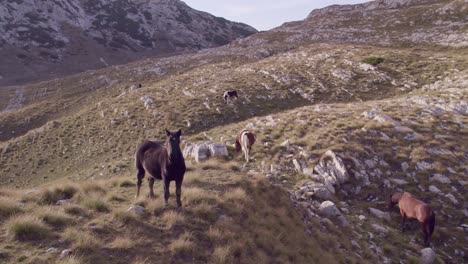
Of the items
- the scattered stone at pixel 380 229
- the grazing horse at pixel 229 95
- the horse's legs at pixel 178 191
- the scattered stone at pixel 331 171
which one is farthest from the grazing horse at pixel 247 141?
the grazing horse at pixel 229 95

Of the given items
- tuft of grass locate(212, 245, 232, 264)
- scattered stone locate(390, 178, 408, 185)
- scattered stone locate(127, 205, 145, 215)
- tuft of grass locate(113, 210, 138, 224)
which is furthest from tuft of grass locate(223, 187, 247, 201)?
scattered stone locate(390, 178, 408, 185)

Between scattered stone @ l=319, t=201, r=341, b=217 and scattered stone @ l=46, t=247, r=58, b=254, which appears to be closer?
scattered stone @ l=46, t=247, r=58, b=254

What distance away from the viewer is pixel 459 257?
11.5 metres

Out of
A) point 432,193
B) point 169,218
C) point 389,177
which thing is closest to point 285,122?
point 389,177

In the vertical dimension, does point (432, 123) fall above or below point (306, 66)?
below

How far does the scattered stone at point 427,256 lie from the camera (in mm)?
11086

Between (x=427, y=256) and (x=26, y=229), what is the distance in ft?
41.6

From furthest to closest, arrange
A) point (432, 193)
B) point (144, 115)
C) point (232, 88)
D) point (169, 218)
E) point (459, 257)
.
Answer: point (232, 88) → point (144, 115) → point (432, 193) → point (459, 257) → point (169, 218)

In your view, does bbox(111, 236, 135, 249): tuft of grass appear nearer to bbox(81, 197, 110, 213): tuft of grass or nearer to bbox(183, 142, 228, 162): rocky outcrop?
bbox(81, 197, 110, 213): tuft of grass

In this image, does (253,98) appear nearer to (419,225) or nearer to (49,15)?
(419,225)

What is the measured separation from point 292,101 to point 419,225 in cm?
2387

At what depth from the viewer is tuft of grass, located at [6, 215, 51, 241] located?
7.24 metres

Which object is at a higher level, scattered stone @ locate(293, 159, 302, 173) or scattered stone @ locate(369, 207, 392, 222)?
scattered stone @ locate(293, 159, 302, 173)

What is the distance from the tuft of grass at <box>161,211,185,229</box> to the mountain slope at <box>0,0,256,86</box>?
9667cm
